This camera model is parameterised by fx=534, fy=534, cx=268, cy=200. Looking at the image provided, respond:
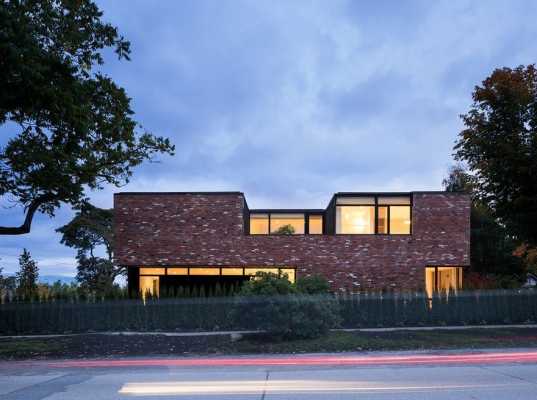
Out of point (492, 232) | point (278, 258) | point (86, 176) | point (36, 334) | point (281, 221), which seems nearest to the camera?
point (86, 176)

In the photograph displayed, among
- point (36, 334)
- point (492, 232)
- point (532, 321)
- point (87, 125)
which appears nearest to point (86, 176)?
point (87, 125)

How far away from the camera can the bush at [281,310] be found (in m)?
15.3

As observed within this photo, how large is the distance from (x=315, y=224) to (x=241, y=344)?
48.4 feet

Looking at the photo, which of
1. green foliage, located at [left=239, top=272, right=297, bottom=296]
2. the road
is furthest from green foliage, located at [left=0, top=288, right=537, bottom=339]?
the road

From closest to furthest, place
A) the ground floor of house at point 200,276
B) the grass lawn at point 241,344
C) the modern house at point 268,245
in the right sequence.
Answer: the grass lawn at point 241,344
the modern house at point 268,245
the ground floor of house at point 200,276

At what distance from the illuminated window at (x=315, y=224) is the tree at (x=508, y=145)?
8.92 m

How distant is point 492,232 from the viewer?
127 ft

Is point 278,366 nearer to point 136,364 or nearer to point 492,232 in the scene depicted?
point 136,364

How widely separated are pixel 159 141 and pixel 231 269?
7.06m

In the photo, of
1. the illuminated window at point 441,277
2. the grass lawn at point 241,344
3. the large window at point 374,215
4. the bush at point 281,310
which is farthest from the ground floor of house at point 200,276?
the bush at point 281,310

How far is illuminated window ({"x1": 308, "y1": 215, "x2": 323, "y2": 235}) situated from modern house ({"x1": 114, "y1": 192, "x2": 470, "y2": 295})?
6113mm

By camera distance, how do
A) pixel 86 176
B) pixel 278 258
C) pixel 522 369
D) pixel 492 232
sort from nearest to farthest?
pixel 522 369 → pixel 86 176 → pixel 278 258 → pixel 492 232

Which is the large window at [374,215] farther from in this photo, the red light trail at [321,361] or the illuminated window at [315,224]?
→ the red light trail at [321,361]

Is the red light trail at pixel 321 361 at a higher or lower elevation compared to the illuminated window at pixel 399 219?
lower
